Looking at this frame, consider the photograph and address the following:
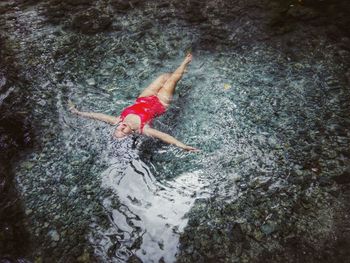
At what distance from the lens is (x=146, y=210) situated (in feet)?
14.1

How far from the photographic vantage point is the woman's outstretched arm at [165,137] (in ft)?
14.9

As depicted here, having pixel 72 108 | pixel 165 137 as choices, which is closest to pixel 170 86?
pixel 165 137

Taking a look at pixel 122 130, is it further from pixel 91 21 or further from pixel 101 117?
pixel 91 21

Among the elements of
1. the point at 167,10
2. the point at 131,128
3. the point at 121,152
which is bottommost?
the point at 121,152

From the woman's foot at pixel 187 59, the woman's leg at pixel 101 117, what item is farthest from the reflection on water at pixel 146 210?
the woman's foot at pixel 187 59

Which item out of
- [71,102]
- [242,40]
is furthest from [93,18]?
[242,40]

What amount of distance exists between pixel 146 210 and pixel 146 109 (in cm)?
158

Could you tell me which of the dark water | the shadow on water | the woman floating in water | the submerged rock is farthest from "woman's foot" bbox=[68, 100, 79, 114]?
the submerged rock

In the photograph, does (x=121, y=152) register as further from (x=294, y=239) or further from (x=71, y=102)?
(x=294, y=239)

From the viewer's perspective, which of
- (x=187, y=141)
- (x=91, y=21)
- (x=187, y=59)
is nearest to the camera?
(x=187, y=141)

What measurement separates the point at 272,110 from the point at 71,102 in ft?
11.2

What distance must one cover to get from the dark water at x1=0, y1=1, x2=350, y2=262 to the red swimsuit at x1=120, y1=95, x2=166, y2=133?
0.24m

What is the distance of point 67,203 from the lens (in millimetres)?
4391

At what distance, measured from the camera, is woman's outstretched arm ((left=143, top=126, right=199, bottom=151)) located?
455cm
